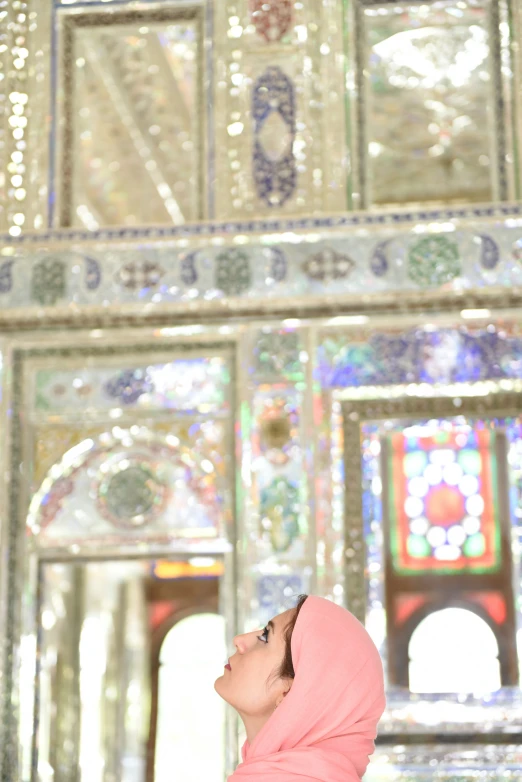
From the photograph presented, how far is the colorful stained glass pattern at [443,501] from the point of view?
5.07 metres

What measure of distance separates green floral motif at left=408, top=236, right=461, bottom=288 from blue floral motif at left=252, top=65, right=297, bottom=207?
1.97 ft

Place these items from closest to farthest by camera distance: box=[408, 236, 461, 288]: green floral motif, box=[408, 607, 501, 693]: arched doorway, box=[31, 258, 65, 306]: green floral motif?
box=[408, 607, 501, 693]: arched doorway < box=[408, 236, 461, 288]: green floral motif < box=[31, 258, 65, 306]: green floral motif

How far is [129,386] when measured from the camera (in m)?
5.34

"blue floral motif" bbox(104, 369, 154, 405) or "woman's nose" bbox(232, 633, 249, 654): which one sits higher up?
"blue floral motif" bbox(104, 369, 154, 405)

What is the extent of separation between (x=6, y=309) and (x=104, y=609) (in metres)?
2.18

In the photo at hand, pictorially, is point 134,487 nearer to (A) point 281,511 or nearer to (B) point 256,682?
(A) point 281,511

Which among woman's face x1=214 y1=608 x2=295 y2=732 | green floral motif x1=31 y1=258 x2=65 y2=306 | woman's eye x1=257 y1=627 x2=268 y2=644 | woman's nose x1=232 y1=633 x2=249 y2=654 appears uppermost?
green floral motif x1=31 y1=258 x2=65 y2=306

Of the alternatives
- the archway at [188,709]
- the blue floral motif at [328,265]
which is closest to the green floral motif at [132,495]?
the blue floral motif at [328,265]

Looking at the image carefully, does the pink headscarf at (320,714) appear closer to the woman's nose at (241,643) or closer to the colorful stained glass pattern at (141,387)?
the woman's nose at (241,643)

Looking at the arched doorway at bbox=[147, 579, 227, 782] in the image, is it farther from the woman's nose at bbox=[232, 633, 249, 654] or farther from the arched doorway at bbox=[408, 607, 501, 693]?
the woman's nose at bbox=[232, 633, 249, 654]

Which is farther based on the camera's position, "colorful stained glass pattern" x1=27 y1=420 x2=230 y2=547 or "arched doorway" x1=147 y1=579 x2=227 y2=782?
"arched doorway" x1=147 y1=579 x2=227 y2=782

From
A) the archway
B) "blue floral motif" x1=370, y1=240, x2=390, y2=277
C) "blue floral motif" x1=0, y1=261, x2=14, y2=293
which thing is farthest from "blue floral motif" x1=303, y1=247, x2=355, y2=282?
the archway

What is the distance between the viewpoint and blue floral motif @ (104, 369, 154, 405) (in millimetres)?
5328

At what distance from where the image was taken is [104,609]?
22.9ft
